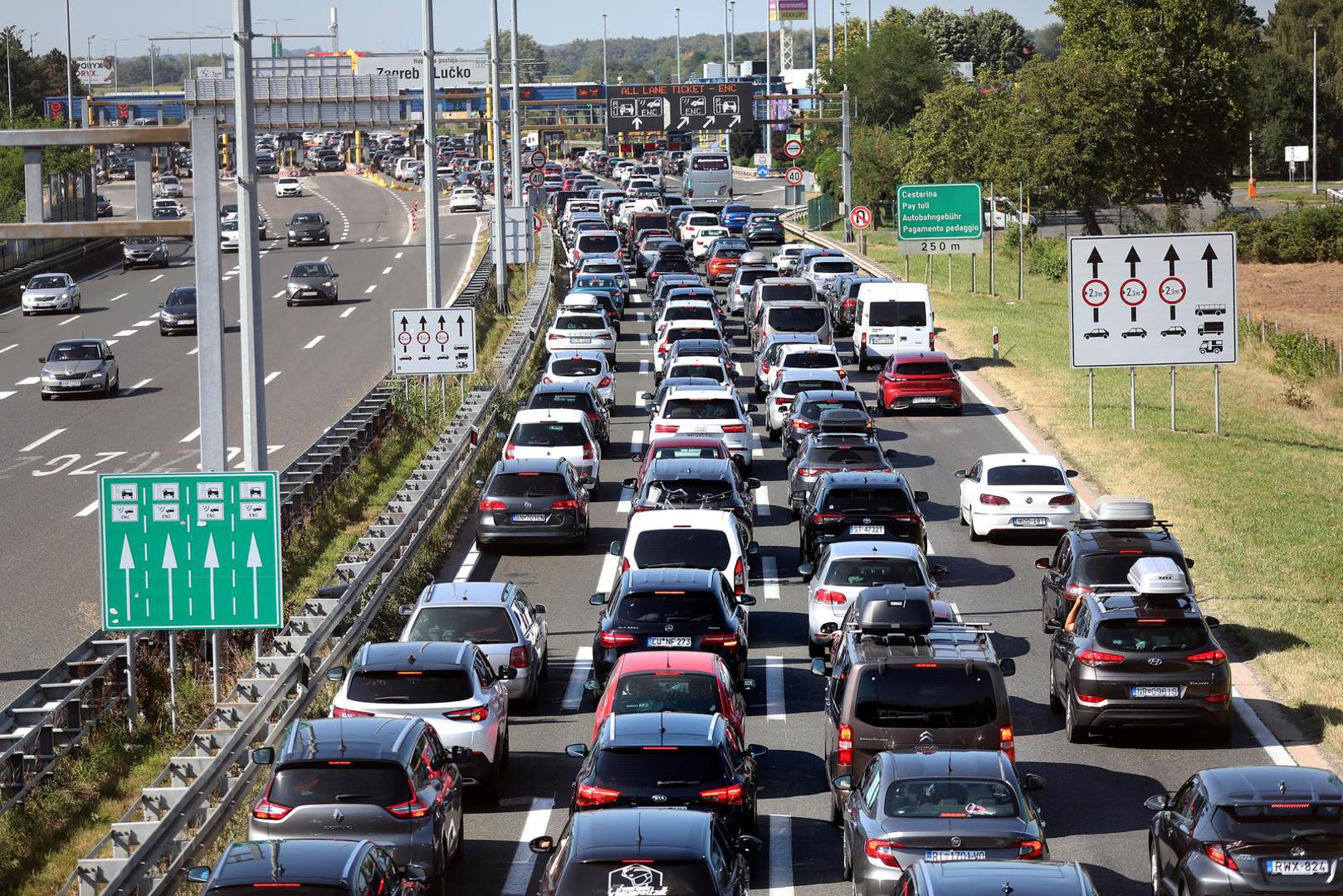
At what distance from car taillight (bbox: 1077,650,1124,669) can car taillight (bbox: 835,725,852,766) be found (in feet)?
12.9

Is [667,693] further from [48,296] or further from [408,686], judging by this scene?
[48,296]

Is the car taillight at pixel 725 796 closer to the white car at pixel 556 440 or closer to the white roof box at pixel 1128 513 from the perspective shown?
the white roof box at pixel 1128 513

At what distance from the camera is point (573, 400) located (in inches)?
1417

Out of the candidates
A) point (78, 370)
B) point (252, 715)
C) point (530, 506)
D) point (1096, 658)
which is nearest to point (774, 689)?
point (1096, 658)

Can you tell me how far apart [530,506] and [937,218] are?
36593 millimetres

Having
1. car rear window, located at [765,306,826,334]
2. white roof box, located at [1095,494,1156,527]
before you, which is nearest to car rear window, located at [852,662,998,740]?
white roof box, located at [1095,494,1156,527]

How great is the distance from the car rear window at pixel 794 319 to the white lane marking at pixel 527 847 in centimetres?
3112

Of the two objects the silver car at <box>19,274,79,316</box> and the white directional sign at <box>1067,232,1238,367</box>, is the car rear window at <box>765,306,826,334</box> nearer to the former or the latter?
the white directional sign at <box>1067,232,1238,367</box>

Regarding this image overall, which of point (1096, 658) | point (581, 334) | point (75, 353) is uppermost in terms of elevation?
point (581, 334)

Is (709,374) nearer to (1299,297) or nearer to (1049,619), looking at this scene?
(1049,619)

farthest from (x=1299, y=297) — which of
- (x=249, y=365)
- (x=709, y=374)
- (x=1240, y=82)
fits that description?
(x=249, y=365)

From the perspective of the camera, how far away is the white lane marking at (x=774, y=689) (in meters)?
21.0

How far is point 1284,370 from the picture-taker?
5628 cm

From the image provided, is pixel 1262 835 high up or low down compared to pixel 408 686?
down
